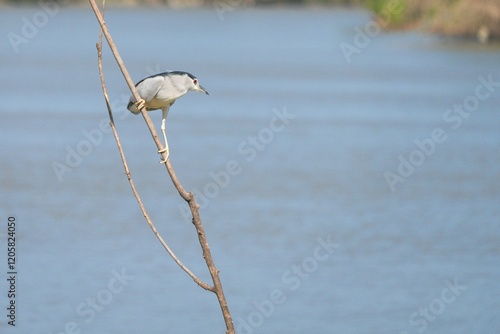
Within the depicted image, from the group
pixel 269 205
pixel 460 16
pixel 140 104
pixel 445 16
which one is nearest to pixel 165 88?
pixel 140 104

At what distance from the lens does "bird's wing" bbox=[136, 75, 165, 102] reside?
6.63m

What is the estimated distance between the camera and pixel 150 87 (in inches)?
263

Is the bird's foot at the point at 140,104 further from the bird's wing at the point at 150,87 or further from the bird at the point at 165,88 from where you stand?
the bird's wing at the point at 150,87

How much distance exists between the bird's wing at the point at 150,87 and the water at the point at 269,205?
207 inches

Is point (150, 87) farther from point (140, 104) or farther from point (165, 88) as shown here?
point (140, 104)

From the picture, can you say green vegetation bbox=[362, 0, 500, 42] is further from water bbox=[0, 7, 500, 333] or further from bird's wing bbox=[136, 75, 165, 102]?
bird's wing bbox=[136, 75, 165, 102]

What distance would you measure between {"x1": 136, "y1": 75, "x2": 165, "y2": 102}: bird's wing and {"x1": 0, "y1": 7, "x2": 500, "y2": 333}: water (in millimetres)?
5257

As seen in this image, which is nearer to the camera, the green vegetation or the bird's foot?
the bird's foot

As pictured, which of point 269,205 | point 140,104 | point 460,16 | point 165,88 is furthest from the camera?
point 460,16

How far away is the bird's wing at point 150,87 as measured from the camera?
21.8ft

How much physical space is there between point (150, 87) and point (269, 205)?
11.7 meters

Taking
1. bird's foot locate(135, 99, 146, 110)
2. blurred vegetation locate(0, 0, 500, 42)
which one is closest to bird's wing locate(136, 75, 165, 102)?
bird's foot locate(135, 99, 146, 110)

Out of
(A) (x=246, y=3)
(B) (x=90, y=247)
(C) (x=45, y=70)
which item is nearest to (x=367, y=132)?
(B) (x=90, y=247)

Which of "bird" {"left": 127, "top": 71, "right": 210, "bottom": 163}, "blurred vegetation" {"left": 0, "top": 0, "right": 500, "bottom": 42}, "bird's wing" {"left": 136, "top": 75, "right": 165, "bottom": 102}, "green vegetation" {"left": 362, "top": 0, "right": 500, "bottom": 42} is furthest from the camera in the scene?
"blurred vegetation" {"left": 0, "top": 0, "right": 500, "bottom": 42}
